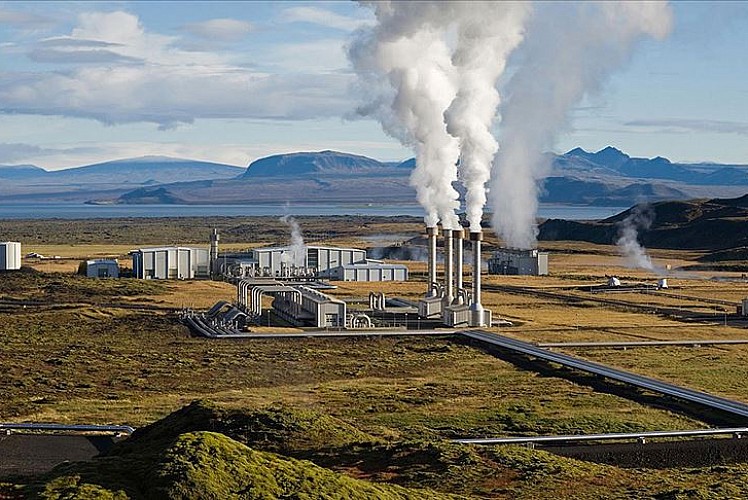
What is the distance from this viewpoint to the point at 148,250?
89188 mm

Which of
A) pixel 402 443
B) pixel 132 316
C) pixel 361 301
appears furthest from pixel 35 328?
pixel 402 443

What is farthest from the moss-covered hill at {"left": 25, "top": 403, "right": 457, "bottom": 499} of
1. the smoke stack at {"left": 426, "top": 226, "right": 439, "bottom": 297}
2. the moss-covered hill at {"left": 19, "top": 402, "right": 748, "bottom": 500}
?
the smoke stack at {"left": 426, "top": 226, "right": 439, "bottom": 297}

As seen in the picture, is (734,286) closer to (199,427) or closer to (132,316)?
(132,316)

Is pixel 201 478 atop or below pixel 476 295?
below

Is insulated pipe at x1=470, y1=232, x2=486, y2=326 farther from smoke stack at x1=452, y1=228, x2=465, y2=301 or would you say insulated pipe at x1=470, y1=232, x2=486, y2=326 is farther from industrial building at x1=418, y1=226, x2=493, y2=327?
smoke stack at x1=452, y1=228, x2=465, y2=301

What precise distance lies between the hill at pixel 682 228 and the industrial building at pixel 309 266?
61.6 metres

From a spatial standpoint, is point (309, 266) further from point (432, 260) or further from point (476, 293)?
point (476, 293)

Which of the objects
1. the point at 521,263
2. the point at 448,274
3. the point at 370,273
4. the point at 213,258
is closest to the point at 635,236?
the point at 521,263

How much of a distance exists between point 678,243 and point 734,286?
64.6 metres

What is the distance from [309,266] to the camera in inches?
3684

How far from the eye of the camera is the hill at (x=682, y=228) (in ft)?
482

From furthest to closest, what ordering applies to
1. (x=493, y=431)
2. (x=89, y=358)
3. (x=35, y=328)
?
1. (x=35, y=328)
2. (x=89, y=358)
3. (x=493, y=431)

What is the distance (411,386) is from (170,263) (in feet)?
176

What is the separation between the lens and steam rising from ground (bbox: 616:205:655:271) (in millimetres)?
119094
